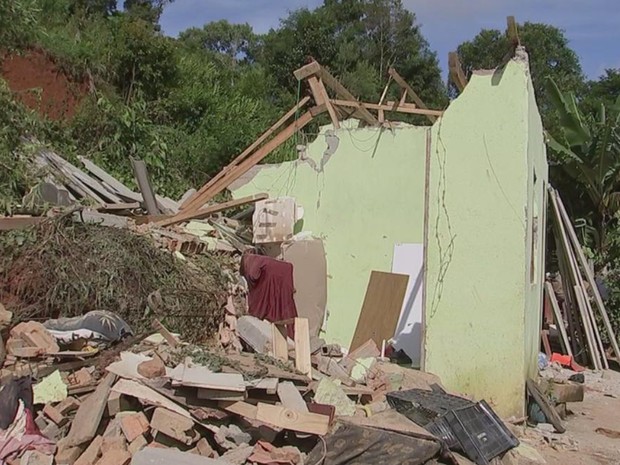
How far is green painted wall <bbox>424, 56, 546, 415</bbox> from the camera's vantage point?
748cm

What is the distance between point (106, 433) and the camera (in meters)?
5.35

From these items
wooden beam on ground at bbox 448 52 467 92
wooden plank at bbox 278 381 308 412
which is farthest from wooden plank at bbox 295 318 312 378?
wooden beam on ground at bbox 448 52 467 92

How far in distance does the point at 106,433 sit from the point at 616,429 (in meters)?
5.67

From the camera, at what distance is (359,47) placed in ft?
89.5

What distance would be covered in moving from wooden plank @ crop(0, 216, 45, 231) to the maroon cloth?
8.97 feet

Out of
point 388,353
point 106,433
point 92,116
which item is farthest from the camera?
point 92,116

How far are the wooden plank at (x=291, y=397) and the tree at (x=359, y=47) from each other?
60.3 feet

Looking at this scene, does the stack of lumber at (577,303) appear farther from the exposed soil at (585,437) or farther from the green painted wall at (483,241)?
the green painted wall at (483,241)

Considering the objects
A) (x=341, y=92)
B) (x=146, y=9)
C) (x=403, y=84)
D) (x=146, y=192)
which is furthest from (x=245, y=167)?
(x=146, y=9)

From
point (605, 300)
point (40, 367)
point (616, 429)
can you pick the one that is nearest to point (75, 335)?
point (40, 367)

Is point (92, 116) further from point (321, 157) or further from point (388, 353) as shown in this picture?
point (388, 353)

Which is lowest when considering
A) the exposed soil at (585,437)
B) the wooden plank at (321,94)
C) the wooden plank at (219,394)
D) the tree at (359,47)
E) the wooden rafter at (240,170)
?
the exposed soil at (585,437)

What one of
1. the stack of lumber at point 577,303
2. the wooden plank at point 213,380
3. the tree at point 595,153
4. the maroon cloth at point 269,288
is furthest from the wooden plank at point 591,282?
the wooden plank at point 213,380

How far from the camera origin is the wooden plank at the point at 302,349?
6.85 m
